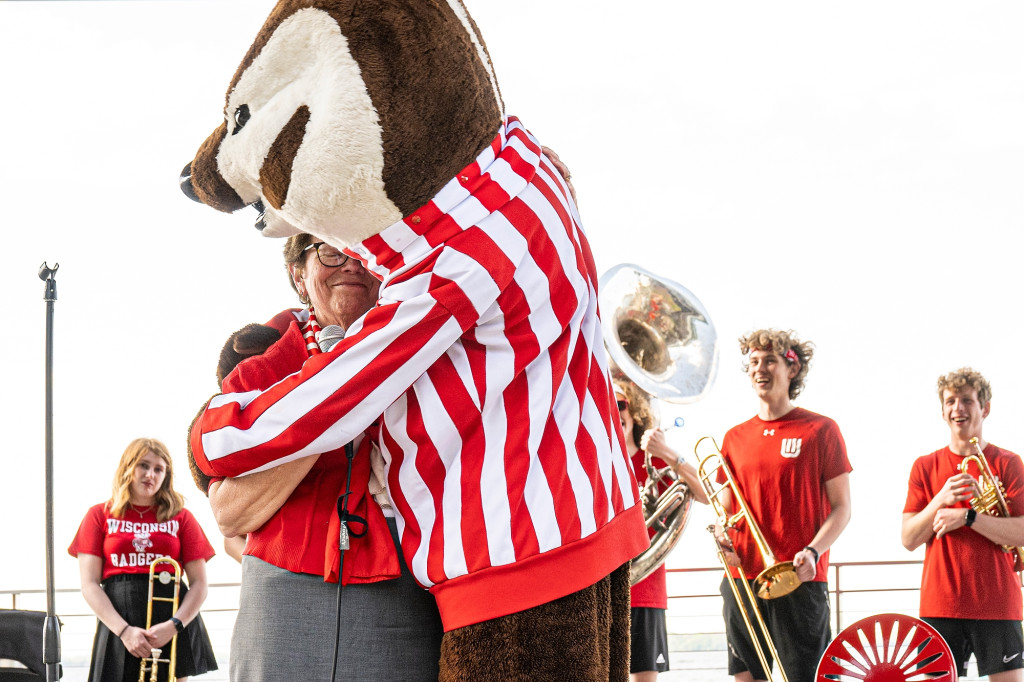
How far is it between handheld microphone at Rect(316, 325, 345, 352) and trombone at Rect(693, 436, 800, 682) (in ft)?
9.12

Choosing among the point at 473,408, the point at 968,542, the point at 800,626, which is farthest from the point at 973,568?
the point at 473,408

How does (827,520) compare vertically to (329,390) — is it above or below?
below

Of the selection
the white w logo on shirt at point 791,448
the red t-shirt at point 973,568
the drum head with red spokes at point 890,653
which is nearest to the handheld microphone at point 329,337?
the drum head with red spokes at point 890,653

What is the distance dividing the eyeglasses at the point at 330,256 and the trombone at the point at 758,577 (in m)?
2.74

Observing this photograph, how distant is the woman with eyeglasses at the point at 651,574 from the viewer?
3.94 meters

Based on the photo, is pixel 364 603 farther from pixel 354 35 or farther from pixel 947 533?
pixel 947 533

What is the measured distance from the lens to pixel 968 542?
4.01 metres

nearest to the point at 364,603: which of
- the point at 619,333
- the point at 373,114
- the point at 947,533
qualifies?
the point at 373,114

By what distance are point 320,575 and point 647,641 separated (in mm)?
2882

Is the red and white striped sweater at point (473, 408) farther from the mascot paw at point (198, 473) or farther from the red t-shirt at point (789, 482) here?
the red t-shirt at point (789, 482)

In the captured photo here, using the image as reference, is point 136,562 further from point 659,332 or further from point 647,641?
point 659,332

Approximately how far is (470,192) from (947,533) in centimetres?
344

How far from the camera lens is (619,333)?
350 centimetres

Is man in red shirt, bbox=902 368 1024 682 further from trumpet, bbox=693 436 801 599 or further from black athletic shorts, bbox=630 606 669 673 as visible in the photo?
black athletic shorts, bbox=630 606 669 673
